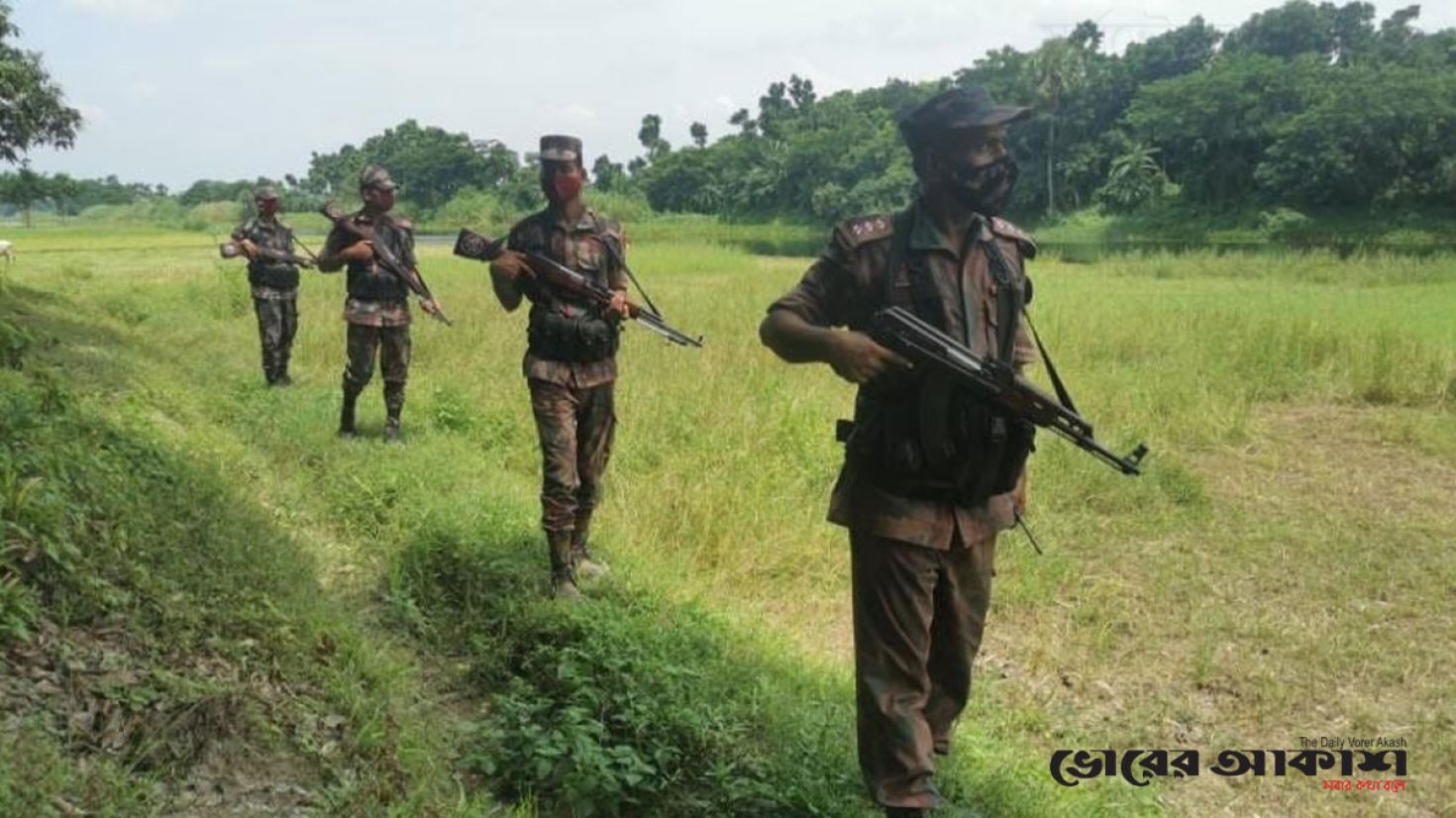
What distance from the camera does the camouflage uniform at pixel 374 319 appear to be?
282 inches

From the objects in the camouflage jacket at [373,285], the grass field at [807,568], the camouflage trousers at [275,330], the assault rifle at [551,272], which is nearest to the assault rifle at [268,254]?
the camouflage trousers at [275,330]

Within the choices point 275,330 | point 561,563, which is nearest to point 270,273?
point 275,330

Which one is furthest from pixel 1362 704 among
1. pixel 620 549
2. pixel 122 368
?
pixel 122 368

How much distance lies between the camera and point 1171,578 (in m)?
5.18

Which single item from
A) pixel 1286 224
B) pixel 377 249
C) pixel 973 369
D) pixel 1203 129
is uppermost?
pixel 1203 129

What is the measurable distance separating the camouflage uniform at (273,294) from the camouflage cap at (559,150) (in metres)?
5.73

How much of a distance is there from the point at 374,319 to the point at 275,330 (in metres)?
2.61

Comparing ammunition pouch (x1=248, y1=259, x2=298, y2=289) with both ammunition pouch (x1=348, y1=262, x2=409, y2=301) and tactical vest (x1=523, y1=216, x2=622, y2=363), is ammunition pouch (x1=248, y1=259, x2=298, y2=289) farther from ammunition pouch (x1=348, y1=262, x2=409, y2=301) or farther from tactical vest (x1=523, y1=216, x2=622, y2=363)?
tactical vest (x1=523, y1=216, x2=622, y2=363)

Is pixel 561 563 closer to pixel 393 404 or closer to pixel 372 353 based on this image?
pixel 393 404

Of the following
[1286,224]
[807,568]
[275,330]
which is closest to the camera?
[807,568]

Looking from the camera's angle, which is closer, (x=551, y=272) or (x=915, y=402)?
(x=915, y=402)

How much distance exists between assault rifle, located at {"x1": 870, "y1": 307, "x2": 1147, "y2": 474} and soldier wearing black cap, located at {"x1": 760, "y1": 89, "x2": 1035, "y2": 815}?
5cm

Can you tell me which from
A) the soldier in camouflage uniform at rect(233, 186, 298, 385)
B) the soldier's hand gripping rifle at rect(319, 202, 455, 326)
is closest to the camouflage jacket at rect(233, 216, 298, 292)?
the soldier in camouflage uniform at rect(233, 186, 298, 385)

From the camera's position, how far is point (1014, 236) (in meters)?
2.88
